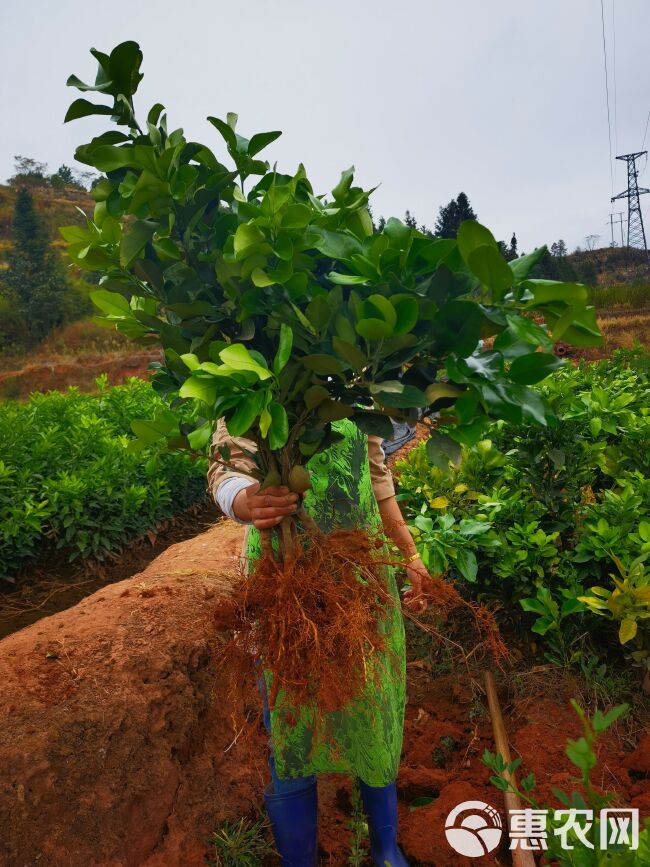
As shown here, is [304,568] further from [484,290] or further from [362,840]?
[362,840]

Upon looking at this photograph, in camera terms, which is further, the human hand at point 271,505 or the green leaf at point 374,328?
the human hand at point 271,505

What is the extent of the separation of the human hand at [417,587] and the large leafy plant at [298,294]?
70 cm

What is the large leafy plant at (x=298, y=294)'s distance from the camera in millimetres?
1053

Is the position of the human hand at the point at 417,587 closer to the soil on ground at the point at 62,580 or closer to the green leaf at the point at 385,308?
the green leaf at the point at 385,308

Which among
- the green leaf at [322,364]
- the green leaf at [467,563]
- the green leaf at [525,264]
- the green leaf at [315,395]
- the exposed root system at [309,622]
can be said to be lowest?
the green leaf at [467,563]

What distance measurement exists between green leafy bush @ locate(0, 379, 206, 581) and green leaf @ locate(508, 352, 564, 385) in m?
3.33

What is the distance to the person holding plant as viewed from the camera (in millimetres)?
1688

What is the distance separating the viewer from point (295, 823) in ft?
5.88

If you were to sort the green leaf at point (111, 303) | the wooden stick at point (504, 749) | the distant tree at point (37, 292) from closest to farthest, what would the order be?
the green leaf at point (111, 303) < the wooden stick at point (504, 749) < the distant tree at point (37, 292)

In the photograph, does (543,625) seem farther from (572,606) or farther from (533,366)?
(533,366)

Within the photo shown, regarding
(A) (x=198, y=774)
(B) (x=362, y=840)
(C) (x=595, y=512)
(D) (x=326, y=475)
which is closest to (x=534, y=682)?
(C) (x=595, y=512)

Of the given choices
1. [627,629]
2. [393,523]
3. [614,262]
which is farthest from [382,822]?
[614,262]

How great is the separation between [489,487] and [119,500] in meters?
3.03

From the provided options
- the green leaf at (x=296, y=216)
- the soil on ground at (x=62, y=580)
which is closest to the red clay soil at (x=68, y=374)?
the soil on ground at (x=62, y=580)
